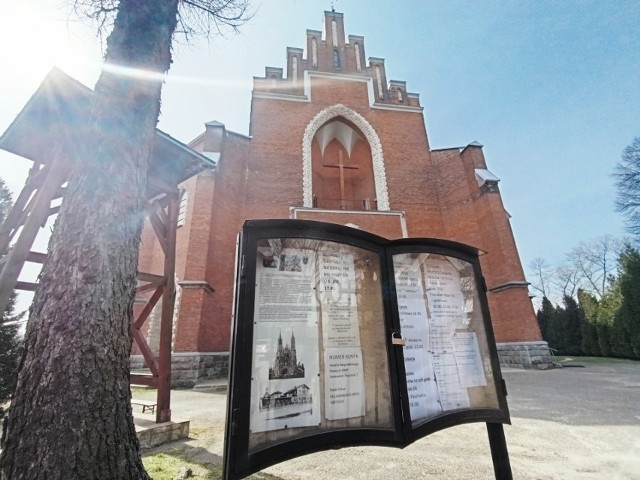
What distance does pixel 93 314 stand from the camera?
5.76 feet

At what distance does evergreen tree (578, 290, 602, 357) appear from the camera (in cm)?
1744

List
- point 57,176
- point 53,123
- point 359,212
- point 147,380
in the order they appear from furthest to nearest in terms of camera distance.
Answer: point 359,212 → point 147,380 → point 53,123 → point 57,176

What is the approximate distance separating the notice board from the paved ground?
3.50 ft

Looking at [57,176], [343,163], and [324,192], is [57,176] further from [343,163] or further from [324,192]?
[324,192]

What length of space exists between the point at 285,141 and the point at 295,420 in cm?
1358

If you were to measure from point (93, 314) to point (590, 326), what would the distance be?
24.2m

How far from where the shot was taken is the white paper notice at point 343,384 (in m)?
1.79

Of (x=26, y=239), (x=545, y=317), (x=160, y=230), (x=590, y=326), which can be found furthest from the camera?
(x=545, y=317)

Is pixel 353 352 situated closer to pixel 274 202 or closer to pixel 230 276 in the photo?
pixel 230 276

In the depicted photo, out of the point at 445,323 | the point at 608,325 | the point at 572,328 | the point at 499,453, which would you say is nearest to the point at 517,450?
the point at 499,453

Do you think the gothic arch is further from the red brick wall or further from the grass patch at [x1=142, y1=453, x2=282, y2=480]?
the grass patch at [x1=142, y1=453, x2=282, y2=480]

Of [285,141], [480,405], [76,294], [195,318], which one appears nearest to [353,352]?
[480,405]

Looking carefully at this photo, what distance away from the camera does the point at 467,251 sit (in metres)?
2.63

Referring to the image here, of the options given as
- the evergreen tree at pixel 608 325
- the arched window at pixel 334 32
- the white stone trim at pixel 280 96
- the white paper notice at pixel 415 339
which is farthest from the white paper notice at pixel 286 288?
the evergreen tree at pixel 608 325
